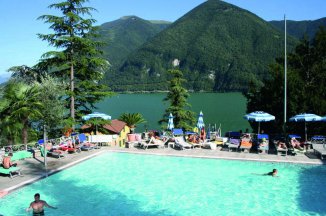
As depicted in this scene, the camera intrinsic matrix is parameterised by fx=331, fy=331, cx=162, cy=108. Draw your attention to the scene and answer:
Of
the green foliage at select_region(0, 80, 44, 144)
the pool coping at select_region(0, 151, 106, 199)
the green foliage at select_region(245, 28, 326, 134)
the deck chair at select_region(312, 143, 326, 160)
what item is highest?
the green foliage at select_region(245, 28, 326, 134)

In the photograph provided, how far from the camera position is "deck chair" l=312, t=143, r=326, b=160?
58.6ft

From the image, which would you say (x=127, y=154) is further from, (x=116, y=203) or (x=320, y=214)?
(x=320, y=214)

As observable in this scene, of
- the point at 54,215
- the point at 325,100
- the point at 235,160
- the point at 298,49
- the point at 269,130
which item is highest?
the point at 298,49

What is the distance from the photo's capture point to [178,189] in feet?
46.8

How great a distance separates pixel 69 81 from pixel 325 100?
18.0 meters

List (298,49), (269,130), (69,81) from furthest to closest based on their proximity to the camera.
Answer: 1. (298,49)
2. (269,130)
3. (69,81)

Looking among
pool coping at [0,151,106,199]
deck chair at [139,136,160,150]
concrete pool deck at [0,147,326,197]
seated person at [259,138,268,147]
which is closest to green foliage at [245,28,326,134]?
seated person at [259,138,268,147]

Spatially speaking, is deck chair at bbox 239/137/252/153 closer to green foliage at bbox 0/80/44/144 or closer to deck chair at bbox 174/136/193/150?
deck chair at bbox 174/136/193/150

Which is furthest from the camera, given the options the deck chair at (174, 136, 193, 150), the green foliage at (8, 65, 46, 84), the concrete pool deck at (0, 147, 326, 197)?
the green foliage at (8, 65, 46, 84)

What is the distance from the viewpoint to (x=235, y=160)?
18312 millimetres

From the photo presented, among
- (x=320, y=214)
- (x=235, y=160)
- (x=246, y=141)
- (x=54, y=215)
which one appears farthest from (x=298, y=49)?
(x=54, y=215)

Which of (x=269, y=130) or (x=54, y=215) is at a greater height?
(x=269, y=130)

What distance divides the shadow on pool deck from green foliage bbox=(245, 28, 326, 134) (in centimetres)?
698

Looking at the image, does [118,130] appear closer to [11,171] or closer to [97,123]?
[97,123]
